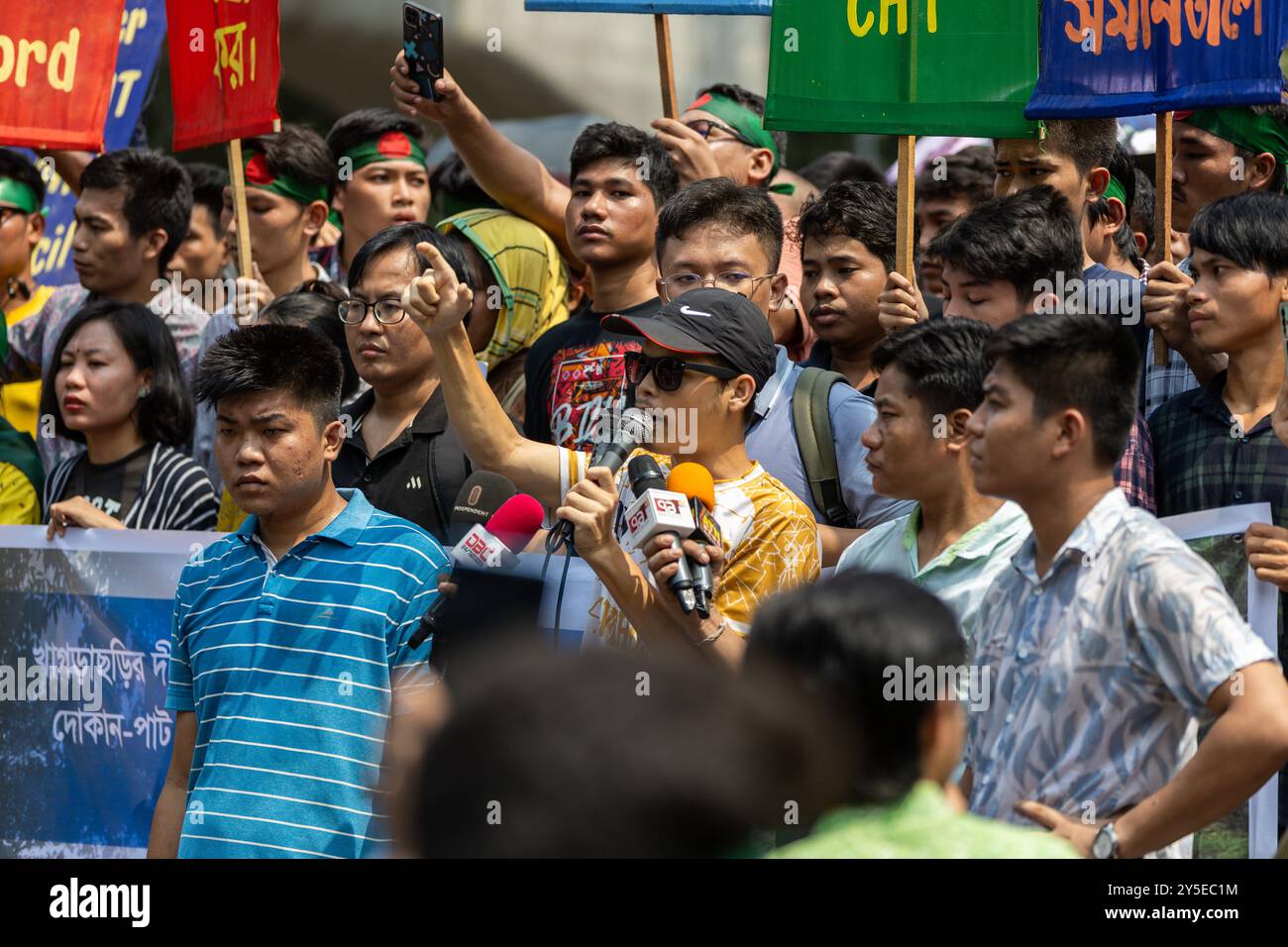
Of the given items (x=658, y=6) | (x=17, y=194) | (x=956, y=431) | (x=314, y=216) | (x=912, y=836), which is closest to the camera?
(x=912, y=836)

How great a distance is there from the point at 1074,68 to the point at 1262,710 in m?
2.76

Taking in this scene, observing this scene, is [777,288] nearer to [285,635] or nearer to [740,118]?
[740,118]

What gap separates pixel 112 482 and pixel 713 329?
2.55m

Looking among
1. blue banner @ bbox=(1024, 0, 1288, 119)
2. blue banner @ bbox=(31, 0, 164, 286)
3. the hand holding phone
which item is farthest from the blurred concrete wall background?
blue banner @ bbox=(1024, 0, 1288, 119)

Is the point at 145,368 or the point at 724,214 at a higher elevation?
the point at 724,214

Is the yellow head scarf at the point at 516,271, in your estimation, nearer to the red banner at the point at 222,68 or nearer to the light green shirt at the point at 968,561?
the red banner at the point at 222,68

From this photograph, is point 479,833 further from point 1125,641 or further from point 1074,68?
point 1074,68

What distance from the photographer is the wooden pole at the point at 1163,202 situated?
5.31m

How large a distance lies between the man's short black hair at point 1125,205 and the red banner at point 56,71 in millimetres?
3850

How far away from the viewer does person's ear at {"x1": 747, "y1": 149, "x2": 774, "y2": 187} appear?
6902mm

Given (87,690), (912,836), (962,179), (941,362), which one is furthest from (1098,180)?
(912,836)

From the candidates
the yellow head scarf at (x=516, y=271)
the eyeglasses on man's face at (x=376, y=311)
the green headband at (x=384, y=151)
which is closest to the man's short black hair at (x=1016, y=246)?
the eyeglasses on man's face at (x=376, y=311)

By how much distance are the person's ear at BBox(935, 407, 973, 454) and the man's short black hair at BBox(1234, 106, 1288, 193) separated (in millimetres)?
2346

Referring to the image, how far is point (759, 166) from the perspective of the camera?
6918mm
